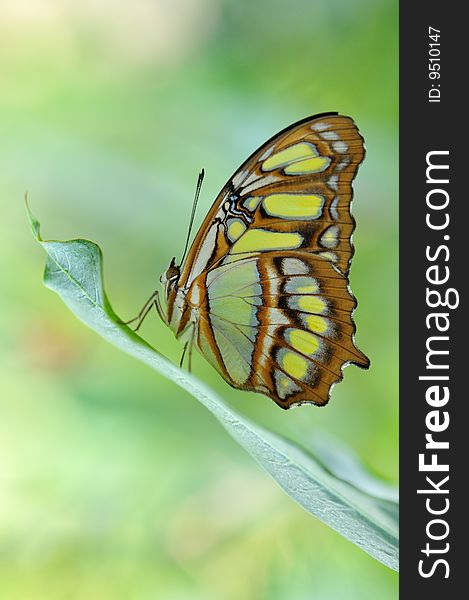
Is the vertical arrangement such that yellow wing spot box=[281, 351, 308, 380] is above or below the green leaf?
above

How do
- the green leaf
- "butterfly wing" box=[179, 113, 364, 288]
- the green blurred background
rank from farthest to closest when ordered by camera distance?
the green blurred background < "butterfly wing" box=[179, 113, 364, 288] < the green leaf

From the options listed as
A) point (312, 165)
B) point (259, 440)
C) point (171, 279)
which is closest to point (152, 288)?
point (171, 279)

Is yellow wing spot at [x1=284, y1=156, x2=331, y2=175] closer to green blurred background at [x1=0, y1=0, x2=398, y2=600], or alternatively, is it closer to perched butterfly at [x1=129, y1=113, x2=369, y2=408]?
perched butterfly at [x1=129, y1=113, x2=369, y2=408]

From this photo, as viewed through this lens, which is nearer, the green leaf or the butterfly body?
the green leaf

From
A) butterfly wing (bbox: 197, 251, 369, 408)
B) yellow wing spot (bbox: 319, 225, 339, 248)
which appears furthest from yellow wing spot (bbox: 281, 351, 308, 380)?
yellow wing spot (bbox: 319, 225, 339, 248)

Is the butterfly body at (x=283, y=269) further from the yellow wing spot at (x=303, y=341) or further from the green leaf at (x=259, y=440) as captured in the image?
the green leaf at (x=259, y=440)

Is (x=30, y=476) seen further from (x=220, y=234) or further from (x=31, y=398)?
(x=220, y=234)

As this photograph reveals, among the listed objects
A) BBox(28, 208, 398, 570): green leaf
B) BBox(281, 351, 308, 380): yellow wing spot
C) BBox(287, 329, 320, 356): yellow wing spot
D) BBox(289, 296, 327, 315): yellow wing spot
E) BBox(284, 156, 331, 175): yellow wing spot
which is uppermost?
BBox(284, 156, 331, 175): yellow wing spot
